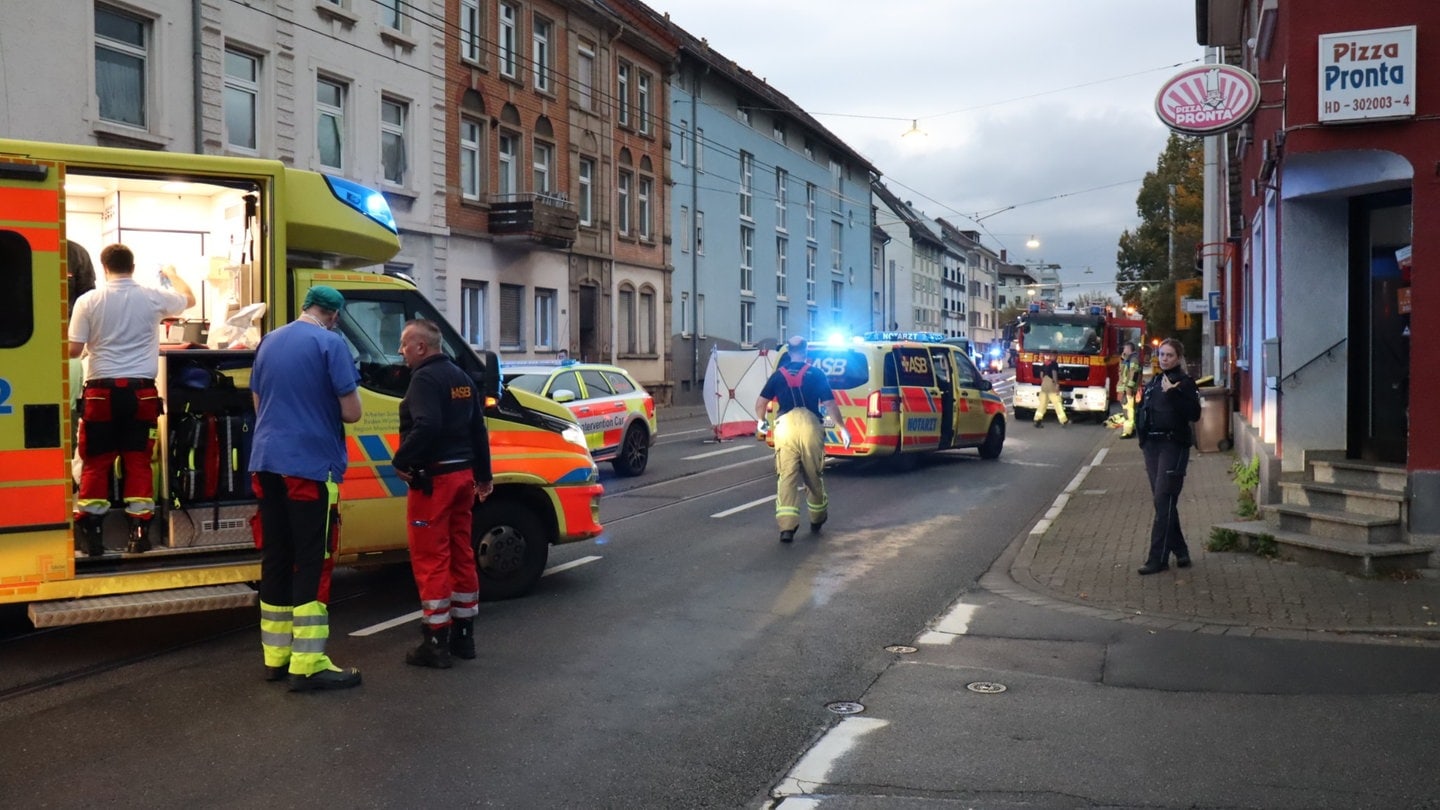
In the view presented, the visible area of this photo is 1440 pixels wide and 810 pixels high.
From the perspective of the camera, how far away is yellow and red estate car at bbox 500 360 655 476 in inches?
648

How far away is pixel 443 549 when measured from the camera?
262 inches

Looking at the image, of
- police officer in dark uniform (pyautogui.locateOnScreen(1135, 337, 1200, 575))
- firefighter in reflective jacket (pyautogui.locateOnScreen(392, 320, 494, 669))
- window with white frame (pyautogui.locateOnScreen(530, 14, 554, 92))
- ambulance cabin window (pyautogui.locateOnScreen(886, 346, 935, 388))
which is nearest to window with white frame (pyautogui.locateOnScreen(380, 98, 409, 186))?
window with white frame (pyautogui.locateOnScreen(530, 14, 554, 92))

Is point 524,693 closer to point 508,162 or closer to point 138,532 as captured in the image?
point 138,532

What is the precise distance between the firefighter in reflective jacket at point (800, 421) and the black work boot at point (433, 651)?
5.20 metres

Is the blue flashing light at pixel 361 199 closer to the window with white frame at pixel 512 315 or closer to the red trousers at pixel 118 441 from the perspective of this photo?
the red trousers at pixel 118 441

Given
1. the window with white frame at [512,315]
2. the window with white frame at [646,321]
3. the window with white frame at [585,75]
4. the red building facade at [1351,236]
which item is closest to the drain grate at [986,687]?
the red building facade at [1351,236]

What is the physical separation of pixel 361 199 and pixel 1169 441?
6.13 m

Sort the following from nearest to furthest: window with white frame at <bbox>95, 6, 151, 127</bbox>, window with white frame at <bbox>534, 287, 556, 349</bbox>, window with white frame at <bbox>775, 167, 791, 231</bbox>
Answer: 1. window with white frame at <bbox>95, 6, 151, 127</bbox>
2. window with white frame at <bbox>534, 287, 556, 349</bbox>
3. window with white frame at <bbox>775, 167, 791, 231</bbox>

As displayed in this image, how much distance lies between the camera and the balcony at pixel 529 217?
1224 inches

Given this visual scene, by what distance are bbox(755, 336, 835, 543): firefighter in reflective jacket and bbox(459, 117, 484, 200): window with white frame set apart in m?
20.2

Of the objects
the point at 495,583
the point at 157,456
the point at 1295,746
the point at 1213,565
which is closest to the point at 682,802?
the point at 1295,746

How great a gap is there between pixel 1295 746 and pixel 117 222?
8151 mm

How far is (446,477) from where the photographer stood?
668cm

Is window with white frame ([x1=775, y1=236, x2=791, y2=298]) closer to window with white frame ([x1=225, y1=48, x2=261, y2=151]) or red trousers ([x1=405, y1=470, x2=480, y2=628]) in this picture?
window with white frame ([x1=225, y1=48, x2=261, y2=151])
